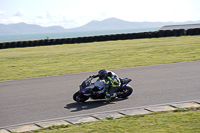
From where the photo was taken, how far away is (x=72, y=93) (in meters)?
9.95

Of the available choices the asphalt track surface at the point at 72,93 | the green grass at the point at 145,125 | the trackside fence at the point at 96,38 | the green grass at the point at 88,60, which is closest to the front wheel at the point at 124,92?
the asphalt track surface at the point at 72,93

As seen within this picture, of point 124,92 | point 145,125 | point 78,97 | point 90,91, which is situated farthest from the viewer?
point 124,92

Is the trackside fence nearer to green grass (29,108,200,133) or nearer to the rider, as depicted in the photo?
the rider

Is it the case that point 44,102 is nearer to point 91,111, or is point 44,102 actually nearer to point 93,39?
point 91,111

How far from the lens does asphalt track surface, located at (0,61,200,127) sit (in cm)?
Answer: 786

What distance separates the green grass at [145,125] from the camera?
5.81 m

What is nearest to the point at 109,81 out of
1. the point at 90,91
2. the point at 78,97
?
the point at 90,91

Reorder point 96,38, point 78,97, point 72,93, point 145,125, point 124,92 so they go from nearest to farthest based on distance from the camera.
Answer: point 145,125 < point 78,97 < point 124,92 < point 72,93 < point 96,38

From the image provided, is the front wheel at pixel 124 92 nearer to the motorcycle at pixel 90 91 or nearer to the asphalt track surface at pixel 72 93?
the motorcycle at pixel 90 91

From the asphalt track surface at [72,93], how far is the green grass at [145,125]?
1159 mm

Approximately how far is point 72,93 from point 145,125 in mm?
4293

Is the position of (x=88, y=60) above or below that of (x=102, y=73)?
below

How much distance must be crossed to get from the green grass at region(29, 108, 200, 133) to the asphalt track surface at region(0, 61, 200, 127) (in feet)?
3.80

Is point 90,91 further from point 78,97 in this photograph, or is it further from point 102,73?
point 102,73
